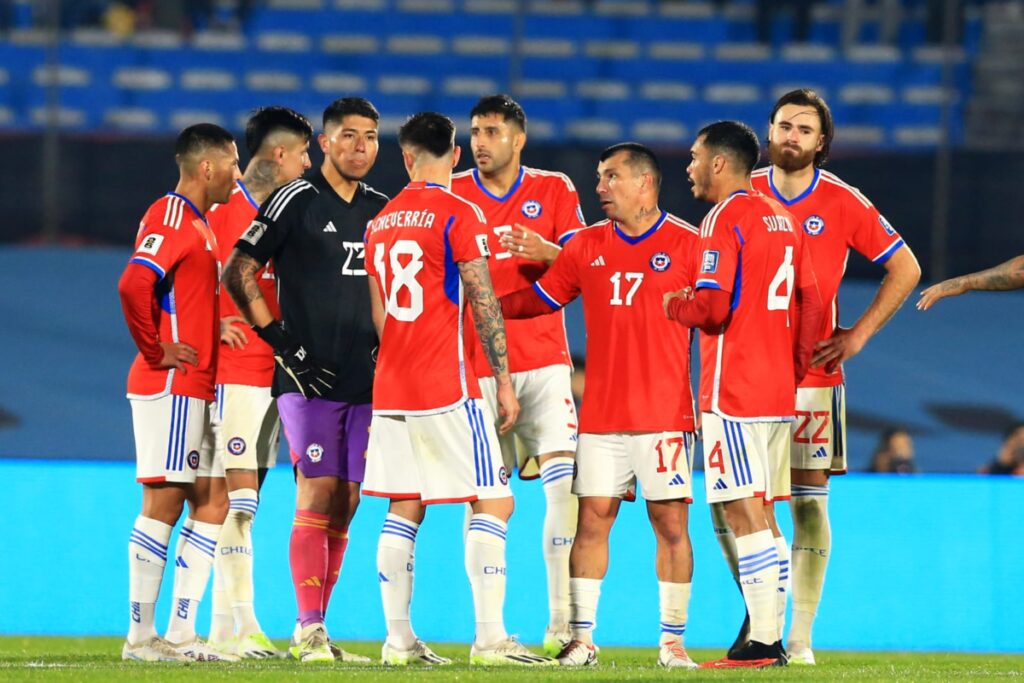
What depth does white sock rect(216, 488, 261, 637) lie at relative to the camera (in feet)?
24.6

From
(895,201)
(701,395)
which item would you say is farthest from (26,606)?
(895,201)

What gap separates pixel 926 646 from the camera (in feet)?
31.7

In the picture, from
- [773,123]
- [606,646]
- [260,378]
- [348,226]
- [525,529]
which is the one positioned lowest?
[606,646]

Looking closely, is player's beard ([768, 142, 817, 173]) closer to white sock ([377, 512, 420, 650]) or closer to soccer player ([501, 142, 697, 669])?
soccer player ([501, 142, 697, 669])

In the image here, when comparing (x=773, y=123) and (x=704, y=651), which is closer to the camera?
(x=773, y=123)

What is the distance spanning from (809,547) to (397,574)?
2.02 meters

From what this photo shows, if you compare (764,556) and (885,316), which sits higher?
(885,316)

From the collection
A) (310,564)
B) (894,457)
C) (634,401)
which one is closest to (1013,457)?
(894,457)

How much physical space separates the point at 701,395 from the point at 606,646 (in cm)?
332

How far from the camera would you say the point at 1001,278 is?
683cm

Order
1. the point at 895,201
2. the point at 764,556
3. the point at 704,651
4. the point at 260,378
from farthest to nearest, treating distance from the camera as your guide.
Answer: the point at 895,201
the point at 704,651
the point at 260,378
the point at 764,556

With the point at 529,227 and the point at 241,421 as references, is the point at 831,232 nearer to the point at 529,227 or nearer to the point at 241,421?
the point at 529,227

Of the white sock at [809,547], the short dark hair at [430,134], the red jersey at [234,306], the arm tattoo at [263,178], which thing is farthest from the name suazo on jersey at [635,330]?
the arm tattoo at [263,178]

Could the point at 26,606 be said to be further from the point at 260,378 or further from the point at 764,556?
the point at 764,556
